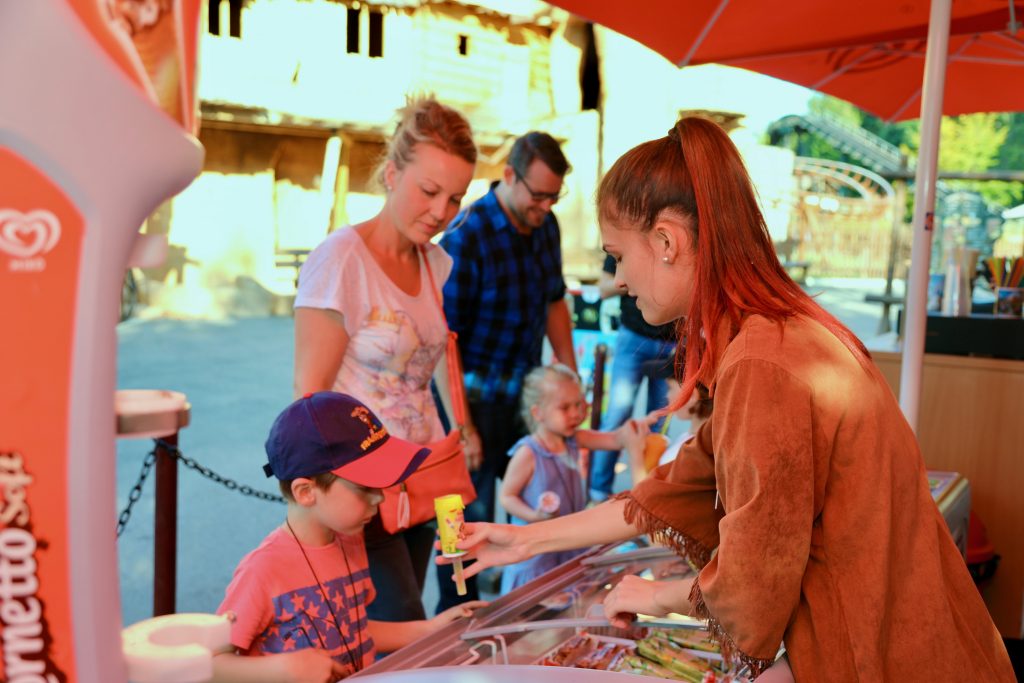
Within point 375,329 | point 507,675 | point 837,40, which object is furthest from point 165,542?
point 837,40

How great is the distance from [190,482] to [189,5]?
21.6 ft

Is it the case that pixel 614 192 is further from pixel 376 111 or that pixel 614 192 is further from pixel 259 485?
pixel 376 111

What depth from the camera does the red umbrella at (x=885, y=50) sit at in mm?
3248

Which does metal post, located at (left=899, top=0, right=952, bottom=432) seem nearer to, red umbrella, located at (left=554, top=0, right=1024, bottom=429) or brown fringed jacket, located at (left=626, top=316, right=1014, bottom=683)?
red umbrella, located at (left=554, top=0, right=1024, bottom=429)

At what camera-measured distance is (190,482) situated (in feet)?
22.4

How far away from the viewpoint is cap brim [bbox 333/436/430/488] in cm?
200

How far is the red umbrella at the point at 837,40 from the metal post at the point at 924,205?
307mm

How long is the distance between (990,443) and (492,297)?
2.38m

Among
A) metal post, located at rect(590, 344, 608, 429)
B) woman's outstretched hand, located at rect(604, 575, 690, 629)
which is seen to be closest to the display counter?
metal post, located at rect(590, 344, 608, 429)

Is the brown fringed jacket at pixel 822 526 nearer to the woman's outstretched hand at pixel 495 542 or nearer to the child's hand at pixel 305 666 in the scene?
the woman's outstretched hand at pixel 495 542

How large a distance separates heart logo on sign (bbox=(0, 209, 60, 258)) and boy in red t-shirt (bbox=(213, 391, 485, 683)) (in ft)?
4.37

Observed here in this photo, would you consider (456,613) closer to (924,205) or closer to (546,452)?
(546,452)

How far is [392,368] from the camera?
2.62 m

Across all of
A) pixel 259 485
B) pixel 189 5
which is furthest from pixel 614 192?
pixel 259 485
